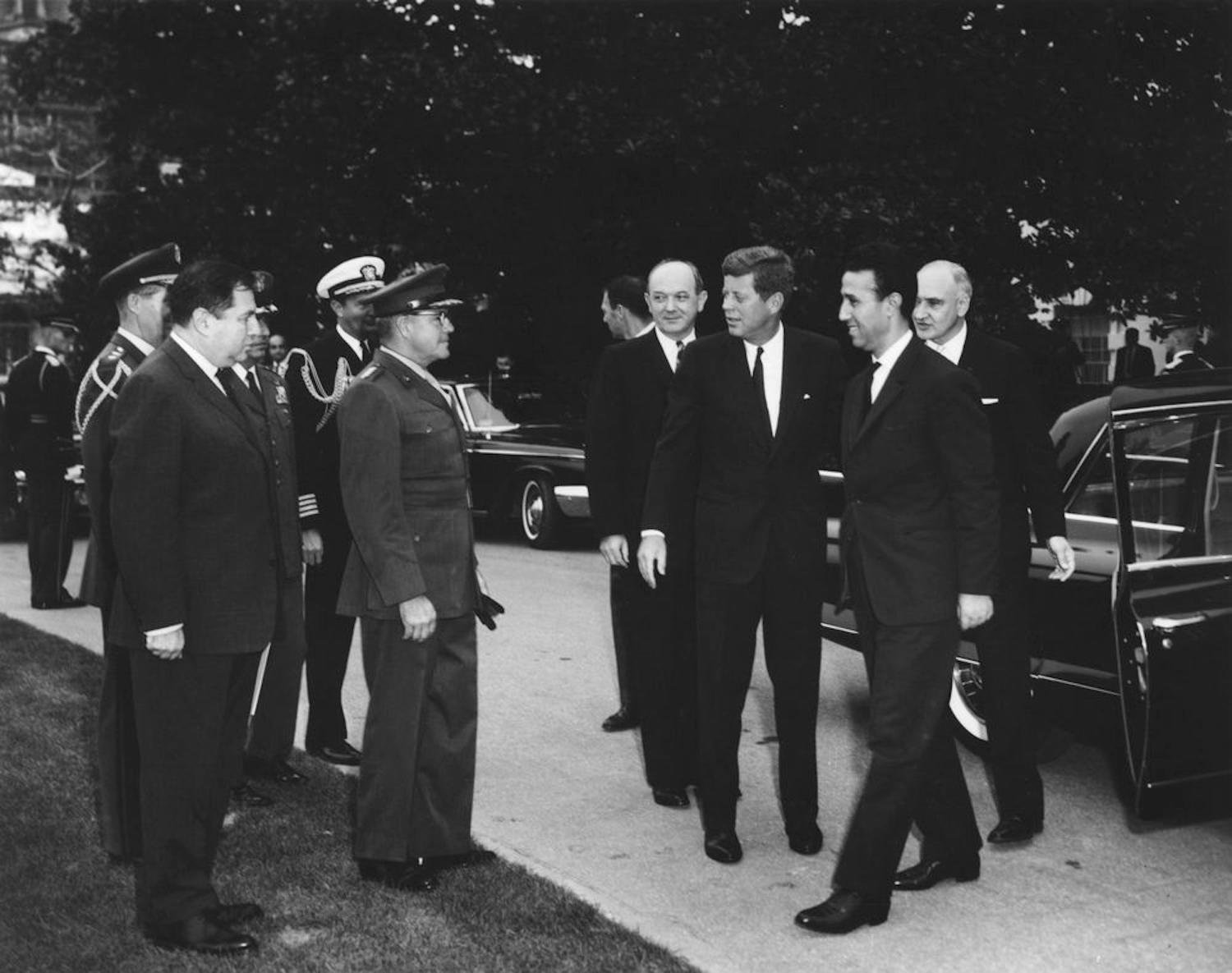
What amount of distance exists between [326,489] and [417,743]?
1834 mm

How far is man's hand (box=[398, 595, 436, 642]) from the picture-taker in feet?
16.0

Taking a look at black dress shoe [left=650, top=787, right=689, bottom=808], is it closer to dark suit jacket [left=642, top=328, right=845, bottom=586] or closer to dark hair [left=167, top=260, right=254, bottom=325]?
dark suit jacket [left=642, top=328, right=845, bottom=586]

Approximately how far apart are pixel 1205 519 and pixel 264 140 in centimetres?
1552

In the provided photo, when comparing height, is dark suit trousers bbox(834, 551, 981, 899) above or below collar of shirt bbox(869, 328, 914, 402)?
below

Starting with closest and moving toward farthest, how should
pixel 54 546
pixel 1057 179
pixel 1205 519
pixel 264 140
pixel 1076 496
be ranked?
pixel 1205 519 → pixel 1076 496 → pixel 54 546 → pixel 1057 179 → pixel 264 140

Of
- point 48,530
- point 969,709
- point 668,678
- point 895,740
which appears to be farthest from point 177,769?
point 48,530

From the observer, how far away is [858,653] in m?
8.89

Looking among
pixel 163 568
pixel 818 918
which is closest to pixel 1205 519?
pixel 818 918

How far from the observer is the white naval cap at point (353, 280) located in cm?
669

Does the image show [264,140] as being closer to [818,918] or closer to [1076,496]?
[1076,496]

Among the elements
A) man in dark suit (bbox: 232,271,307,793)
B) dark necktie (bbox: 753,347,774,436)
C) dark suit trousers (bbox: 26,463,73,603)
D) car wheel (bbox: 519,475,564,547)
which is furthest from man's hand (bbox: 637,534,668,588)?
car wheel (bbox: 519,475,564,547)

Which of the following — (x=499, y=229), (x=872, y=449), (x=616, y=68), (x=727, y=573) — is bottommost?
(x=727, y=573)

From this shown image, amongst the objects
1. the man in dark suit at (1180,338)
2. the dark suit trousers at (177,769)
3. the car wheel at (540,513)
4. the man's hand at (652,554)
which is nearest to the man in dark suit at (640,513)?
the man's hand at (652,554)

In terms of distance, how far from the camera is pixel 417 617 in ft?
16.0
